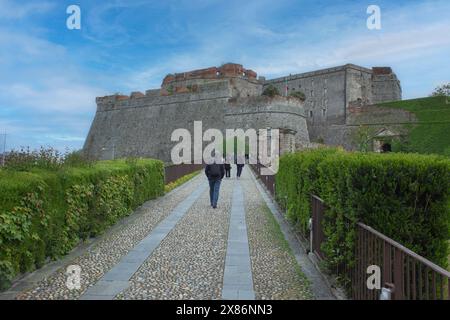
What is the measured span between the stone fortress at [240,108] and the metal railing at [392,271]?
41.0 m

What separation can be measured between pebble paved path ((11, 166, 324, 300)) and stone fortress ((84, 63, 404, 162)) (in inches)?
1435

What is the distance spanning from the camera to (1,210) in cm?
482

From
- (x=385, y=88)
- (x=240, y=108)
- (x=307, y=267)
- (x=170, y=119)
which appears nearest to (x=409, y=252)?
(x=307, y=267)

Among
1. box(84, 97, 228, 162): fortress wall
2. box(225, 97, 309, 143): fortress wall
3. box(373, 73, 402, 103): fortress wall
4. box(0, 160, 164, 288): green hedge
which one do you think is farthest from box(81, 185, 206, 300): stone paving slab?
box(373, 73, 402, 103): fortress wall

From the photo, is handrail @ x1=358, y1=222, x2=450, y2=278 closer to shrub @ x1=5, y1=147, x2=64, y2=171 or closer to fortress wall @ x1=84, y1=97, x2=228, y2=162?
shrub @ x1=5, y1=147, x2=64, y2=171

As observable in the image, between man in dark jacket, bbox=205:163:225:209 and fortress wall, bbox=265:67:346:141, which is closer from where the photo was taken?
man in dark jacket, bbox=205:163:225:209

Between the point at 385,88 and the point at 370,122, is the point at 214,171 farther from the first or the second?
the point at 385,88

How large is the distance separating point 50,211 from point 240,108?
41.9m

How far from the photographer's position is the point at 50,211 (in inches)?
238

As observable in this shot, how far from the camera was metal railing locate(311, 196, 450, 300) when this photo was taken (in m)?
3.12

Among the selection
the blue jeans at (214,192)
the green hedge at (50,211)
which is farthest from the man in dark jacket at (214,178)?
the green hedge at (50,211)

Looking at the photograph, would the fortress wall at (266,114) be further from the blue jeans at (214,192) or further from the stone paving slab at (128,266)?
the stone paving slab at (128,266)

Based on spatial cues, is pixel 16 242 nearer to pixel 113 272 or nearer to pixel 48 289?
pixel 48 289
